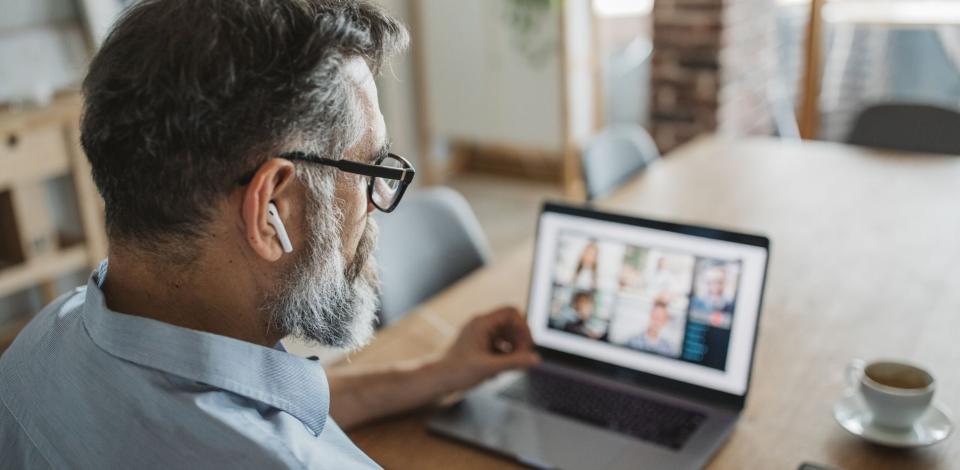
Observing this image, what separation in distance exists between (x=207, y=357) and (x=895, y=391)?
867 millimetres

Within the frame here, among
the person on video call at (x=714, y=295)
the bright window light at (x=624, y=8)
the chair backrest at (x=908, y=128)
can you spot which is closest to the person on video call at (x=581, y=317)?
the person on video call at (x=714, y=295)

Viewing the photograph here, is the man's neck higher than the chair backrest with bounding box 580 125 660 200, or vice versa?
the man's neck

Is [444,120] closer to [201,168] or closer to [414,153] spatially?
[414,153]

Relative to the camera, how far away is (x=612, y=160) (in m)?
2.66

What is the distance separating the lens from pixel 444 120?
4.74 meters

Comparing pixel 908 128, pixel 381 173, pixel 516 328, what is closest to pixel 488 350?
pixel 516 328

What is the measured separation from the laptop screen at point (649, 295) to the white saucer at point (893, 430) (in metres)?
0.14

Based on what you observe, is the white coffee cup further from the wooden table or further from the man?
the man

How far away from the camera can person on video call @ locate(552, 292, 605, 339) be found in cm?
146

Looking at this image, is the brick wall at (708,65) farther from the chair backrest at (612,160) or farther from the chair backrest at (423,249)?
the chair backrest at (423,249)

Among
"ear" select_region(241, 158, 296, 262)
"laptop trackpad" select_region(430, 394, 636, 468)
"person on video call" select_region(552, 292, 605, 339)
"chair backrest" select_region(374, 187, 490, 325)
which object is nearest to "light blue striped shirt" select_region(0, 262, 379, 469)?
"ear" select_region(241, 158, 296, 262)

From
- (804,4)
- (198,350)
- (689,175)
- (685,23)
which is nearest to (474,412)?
(198,350)

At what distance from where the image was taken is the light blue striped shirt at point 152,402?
886 mm

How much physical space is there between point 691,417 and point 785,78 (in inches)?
131
